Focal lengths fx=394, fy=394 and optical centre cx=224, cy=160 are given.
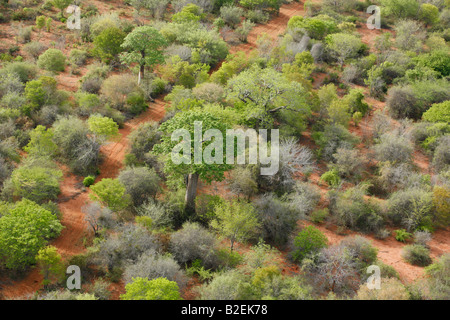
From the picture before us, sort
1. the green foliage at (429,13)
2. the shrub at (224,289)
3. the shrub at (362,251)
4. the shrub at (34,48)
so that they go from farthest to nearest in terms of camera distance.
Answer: the green foliage at (429,13), the shrub at (34,48), the shrub at (362,251), the shrub at (224,289)

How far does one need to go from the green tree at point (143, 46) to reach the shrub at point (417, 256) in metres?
23.9

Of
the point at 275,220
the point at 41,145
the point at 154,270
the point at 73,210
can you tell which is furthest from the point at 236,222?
the point at 41,145

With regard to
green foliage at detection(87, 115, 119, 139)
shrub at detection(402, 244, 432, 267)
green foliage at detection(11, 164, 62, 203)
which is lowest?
shrub at detection(402, 244, 432, 267)

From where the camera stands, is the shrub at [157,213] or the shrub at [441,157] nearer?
the shrub at [157,213]

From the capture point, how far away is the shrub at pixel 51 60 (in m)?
34.0

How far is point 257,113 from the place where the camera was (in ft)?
95.8

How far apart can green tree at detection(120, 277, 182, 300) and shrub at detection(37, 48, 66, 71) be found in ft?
78.6

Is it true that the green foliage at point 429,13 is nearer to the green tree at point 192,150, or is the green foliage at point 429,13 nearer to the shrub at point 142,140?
the green tree at point 192,150

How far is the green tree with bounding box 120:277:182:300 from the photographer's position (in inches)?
676

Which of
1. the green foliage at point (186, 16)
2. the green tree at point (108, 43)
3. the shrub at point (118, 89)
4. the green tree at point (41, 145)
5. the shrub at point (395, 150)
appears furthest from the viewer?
the green foliage at point (186, 16)

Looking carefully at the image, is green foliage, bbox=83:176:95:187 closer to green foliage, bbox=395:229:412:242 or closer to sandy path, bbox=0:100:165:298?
sandy path, bbox=0:100:165:298

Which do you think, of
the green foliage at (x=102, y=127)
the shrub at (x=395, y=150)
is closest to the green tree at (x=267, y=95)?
the shrub at (x=395, y=150)

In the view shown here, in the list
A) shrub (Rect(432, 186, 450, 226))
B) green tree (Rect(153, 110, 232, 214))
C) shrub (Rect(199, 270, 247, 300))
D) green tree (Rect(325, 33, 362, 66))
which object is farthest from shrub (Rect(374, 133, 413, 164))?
shrub (Rect(199, 270, 247, 300))

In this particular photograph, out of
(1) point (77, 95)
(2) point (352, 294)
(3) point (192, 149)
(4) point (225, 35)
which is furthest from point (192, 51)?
(2) point (352, 294)
